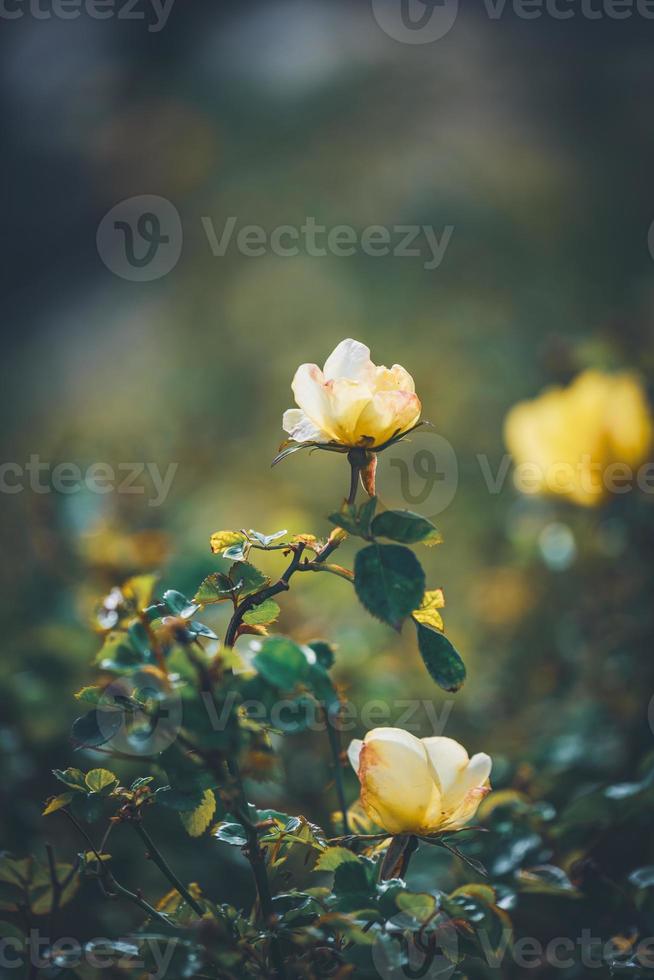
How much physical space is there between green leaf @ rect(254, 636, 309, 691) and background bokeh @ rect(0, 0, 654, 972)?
0.43 meters

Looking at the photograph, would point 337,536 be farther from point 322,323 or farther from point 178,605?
point 322,323

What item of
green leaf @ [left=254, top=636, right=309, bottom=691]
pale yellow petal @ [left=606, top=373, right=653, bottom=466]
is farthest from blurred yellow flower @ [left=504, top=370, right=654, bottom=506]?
green leaf @ [left=254, top=636, right=309, bottom=691]

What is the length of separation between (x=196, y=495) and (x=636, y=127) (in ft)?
6.33

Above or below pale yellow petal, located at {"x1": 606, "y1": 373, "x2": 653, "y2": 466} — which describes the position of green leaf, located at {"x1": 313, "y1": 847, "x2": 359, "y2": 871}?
below

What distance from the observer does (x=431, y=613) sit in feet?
1.39

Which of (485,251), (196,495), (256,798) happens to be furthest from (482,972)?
(485,251)

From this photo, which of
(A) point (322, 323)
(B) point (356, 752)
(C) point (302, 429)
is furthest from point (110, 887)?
(A) point (322, 323)

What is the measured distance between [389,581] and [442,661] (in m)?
0.05

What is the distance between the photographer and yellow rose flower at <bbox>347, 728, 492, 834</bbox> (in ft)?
1.33

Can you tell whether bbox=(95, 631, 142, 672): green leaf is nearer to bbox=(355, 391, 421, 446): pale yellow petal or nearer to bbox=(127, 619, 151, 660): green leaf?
bbox=(127, 619, 151, 660): green leaf

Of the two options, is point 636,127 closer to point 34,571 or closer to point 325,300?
point 325,300

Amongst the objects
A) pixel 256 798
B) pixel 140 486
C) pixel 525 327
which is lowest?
pixel 256 798

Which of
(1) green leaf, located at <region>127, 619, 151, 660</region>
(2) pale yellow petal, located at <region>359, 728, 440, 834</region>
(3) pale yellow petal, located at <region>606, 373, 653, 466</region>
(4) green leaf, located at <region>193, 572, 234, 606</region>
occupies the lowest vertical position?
(2) pale yellow petal, located at <region>359, 728, 440, 834</region>

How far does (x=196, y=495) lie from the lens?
3.97 ft
